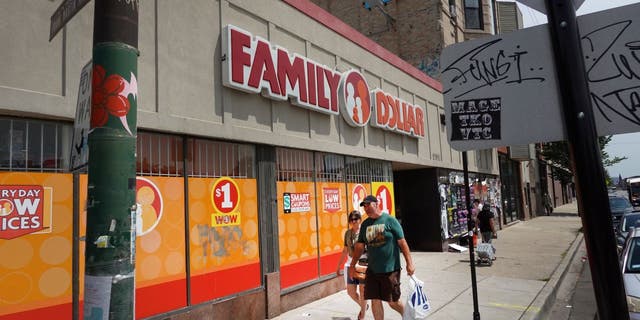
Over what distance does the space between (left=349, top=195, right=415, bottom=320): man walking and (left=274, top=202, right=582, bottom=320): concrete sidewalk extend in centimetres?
158

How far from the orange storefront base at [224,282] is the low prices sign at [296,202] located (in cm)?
137

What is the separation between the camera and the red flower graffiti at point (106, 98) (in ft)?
7.85

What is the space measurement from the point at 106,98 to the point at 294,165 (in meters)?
6.44

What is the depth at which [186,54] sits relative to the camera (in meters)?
6.60

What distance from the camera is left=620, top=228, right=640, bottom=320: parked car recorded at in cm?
498

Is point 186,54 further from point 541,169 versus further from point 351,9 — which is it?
point 541,169

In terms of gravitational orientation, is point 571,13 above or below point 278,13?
below

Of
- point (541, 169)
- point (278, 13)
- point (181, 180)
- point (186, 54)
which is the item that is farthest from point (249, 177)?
point (541, 169)

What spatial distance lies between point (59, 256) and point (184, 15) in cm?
396

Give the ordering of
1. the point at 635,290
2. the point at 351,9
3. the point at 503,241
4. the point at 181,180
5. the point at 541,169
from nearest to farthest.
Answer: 1. the point at 635,290
2. the point at 181,180
3. the point at 503,241
4. the point at 351,9
5. the point at 541,169

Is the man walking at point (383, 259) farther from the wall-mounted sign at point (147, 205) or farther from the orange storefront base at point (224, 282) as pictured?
the wall-mounted sign at point (147, 205)

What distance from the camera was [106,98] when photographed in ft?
7.89

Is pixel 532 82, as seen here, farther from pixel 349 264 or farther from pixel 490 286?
pixel 490 286

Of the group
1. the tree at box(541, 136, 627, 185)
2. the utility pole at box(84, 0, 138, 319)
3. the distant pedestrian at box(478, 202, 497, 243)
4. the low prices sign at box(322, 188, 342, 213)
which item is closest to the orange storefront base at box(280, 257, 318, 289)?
the low prices sign at box(322, 188, 342, 213)
